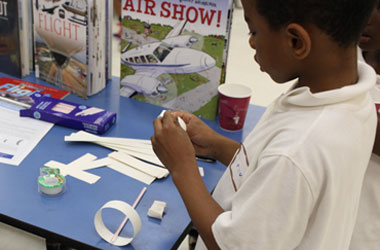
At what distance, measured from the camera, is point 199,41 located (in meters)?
1.28

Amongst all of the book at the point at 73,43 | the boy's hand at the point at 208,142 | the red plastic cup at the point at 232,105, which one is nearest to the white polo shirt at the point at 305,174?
the boy's hand at the point at 208,142

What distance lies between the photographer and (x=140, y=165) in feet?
3.48

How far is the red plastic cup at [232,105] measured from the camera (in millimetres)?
1274

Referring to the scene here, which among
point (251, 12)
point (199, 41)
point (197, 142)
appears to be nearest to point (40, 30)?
point (199, 41)

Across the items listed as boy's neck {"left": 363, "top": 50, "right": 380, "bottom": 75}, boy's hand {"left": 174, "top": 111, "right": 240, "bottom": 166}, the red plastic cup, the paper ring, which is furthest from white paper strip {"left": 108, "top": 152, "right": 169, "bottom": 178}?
boy's neck {"left": 363, "top": 50, "right": 380, "bottom": 75}

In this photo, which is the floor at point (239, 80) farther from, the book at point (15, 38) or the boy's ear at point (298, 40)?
the boy's ear at point (298, 40)

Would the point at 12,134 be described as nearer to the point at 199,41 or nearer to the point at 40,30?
the point at 40,30

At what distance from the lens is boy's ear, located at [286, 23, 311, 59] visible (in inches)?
22.1

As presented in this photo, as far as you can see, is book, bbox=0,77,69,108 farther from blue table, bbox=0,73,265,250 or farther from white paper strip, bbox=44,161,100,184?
white paper strip, bbox=44,161,100,184

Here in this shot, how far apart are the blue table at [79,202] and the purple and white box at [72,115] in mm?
34

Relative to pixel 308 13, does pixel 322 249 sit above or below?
below

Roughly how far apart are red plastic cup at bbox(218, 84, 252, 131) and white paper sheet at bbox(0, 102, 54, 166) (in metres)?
0.53

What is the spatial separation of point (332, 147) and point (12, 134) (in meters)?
0.90

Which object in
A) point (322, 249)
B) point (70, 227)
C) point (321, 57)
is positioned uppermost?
point (321, 57)
